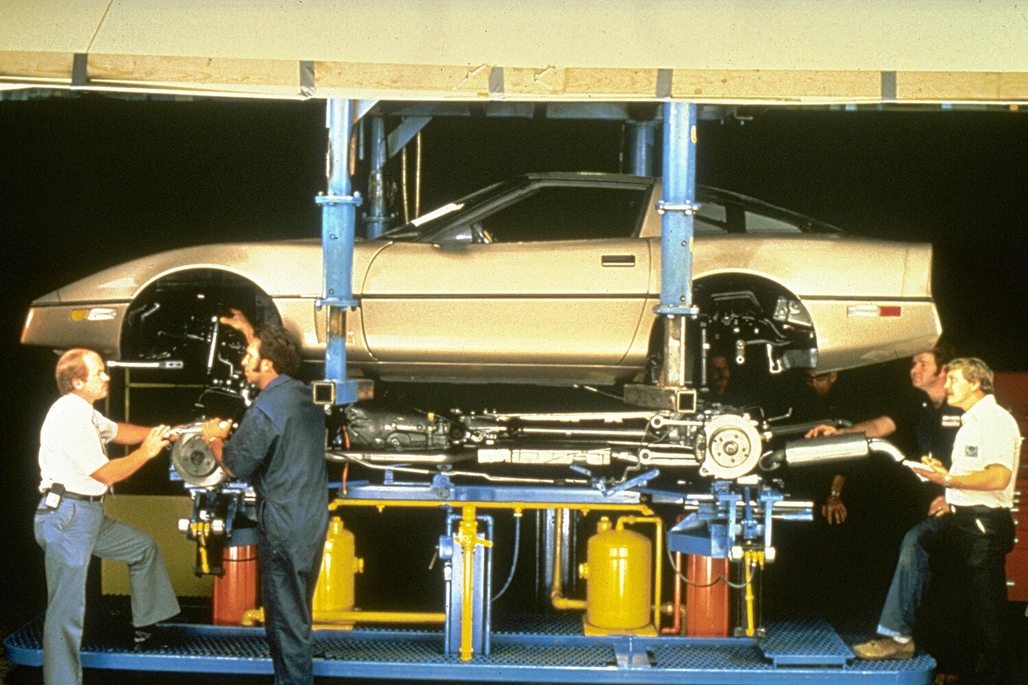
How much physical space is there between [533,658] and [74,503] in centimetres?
225

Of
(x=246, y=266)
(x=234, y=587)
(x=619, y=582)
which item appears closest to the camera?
(x=619, y=582)

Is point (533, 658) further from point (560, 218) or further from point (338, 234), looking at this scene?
point (560, 218)

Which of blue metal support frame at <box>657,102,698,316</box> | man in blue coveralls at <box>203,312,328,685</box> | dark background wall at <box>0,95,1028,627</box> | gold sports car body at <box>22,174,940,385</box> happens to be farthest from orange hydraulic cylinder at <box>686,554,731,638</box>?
dark background wall at <box>0,95,1028,627</box>

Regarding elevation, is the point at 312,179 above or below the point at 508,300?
above

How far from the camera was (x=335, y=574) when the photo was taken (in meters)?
5.98

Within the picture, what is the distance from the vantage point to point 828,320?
5.93 m

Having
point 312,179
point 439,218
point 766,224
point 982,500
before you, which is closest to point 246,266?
point 439,218

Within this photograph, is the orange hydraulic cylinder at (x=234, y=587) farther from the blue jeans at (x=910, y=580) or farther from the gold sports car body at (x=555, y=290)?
the blue jeans at (x=910, y=580)

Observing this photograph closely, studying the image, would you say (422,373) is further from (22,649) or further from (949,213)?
(949,213)

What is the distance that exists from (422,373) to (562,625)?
154 cm

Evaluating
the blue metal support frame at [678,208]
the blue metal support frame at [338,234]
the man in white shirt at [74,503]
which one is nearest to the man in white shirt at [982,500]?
the blue metal support frame at [678,208]

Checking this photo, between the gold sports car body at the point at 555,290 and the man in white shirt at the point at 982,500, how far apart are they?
618mm

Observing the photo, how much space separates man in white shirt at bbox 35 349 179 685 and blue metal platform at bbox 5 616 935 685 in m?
0.33

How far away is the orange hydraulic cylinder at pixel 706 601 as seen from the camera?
5.80 metres
